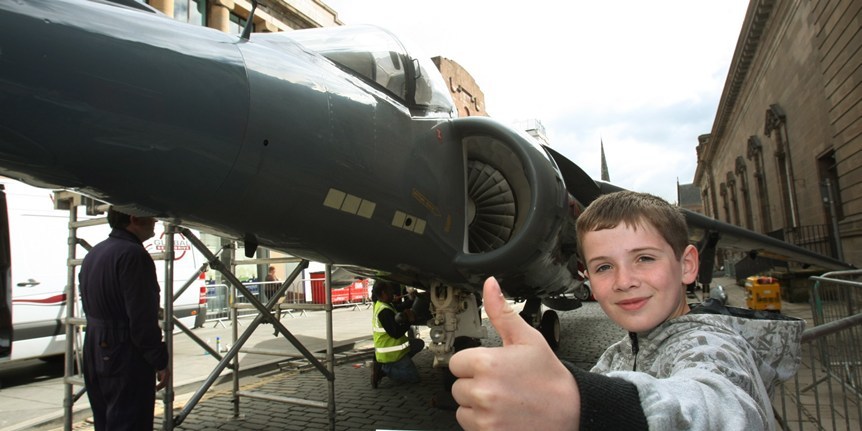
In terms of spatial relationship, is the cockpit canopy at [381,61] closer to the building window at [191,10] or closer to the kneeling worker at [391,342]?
the kneeling worker at [391,342]

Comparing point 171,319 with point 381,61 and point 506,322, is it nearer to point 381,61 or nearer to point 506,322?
point 381,61

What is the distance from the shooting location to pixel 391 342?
19.9ft

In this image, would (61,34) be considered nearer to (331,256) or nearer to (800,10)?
(331,256)

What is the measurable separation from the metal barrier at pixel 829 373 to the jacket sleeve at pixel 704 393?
1.76 metres

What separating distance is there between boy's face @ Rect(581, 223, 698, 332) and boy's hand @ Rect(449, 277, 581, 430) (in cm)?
46

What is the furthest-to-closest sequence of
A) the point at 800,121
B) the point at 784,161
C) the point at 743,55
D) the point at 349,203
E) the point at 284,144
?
the point at 743,55 → the point at 784,161 → the point at 800,121 → the point at 349,203 → the point at 284,144

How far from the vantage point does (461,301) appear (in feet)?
14.5

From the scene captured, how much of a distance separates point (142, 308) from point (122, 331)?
244 millimetres

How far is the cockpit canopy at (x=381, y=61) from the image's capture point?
3016 mm

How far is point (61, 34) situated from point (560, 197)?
3.27 meters

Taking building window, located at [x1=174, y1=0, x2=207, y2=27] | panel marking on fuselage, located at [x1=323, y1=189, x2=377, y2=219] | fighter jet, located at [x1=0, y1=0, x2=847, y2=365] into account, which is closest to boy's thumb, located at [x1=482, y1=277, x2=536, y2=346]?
fighter jet, located at [x1=0, y1=0, x2=847, y2=365]

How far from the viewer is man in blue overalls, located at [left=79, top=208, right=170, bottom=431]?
3.25 m

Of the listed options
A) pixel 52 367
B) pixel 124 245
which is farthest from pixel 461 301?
pixel 52 367

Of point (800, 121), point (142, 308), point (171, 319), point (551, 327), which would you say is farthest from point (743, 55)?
point (142, 308)
